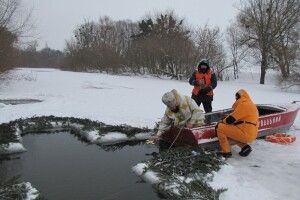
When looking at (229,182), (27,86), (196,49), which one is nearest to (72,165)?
(229,182)

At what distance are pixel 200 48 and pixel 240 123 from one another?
911 inches

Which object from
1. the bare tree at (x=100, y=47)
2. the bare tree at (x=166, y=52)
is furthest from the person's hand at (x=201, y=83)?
the bare tree at (x=100, y=47)

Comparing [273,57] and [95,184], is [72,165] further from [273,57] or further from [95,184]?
[273,57]

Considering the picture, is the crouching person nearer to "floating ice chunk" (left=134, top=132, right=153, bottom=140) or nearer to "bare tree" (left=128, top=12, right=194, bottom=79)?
"floating ice chunk" (left=134, top=132, right=153, bottom=140)

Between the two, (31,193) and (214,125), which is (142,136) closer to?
(214,125)

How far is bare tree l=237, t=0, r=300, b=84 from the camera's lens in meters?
25.6

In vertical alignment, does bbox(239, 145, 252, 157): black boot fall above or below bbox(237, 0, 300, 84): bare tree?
below

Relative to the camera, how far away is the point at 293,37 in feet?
83.8

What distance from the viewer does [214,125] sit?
7832mm

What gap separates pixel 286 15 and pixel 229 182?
21894 mm

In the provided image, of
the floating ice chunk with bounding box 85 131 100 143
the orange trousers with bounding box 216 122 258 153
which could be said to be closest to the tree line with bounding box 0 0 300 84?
the floating ice chunk with bounding box 85 131 100 143

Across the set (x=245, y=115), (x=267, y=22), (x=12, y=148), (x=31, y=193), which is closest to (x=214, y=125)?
(x=245, y=115)

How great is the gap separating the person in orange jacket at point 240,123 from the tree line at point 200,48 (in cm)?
1310

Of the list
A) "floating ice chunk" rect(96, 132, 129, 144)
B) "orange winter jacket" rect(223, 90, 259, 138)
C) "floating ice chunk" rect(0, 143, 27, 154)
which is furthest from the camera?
"floating ice chunk" rect(96, 132, 129, 144)
